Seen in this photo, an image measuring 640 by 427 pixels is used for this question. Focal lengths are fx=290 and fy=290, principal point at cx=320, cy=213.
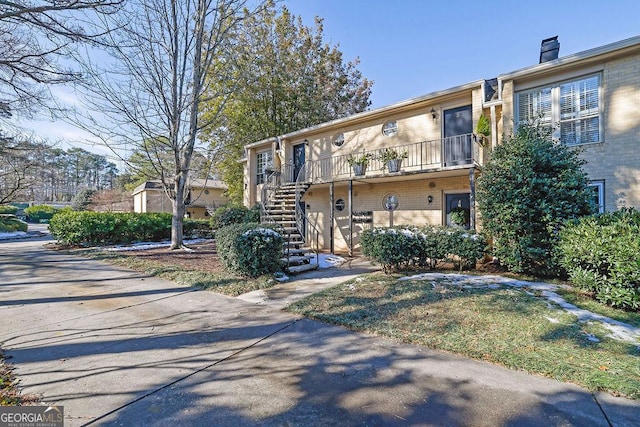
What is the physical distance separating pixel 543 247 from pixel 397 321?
15.4ft

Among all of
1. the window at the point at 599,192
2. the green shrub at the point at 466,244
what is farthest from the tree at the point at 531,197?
the window at the point at 599,192

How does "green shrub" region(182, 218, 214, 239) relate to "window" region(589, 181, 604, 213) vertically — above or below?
below

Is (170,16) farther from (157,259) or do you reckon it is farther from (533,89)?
(533,89)

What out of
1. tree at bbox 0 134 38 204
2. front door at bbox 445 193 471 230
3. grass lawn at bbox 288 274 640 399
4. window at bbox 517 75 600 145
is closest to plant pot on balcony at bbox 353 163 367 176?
front door at bbox 445 193 471 230

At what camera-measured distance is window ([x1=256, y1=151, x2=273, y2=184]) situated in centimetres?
1664

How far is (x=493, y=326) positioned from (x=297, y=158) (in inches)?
489

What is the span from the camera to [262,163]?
1711 centimetres

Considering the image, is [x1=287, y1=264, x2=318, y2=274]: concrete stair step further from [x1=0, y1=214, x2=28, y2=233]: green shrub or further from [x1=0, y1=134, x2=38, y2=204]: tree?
[x1=0, y1=214, x2=28, y2=233]: green shrub

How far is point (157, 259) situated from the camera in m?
10.2

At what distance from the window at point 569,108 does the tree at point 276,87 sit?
14.9 meters

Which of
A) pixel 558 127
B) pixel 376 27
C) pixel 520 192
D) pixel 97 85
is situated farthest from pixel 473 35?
pixel 97 85

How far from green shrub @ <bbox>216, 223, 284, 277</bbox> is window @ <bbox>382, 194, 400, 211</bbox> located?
5924 mm

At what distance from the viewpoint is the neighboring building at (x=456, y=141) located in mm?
7410

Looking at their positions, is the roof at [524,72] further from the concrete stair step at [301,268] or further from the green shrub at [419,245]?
the concrete stair step at [301,268]
